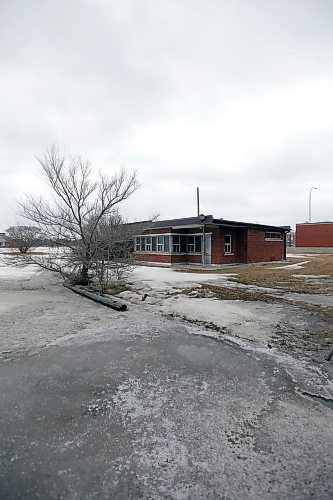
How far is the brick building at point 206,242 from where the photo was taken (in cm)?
2220

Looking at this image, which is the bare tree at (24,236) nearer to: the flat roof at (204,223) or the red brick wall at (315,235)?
the flat roof at (204,223)

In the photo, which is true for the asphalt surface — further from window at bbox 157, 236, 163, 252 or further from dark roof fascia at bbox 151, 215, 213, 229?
window at bbox 157, 236, 163, 252

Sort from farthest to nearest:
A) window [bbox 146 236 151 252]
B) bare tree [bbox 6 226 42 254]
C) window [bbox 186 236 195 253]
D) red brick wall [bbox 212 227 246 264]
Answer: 1. window [bbox 146 236 151 252]
2. window [bbox 186 236 195 253]
3. red brick wall [bbox 212 227 246 264]
4. bare tree [bbox 6 226 42 254]

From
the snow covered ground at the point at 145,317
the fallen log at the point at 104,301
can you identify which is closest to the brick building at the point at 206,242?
the fallen log at the point at 104,301

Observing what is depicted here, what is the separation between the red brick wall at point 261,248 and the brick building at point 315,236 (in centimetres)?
1922

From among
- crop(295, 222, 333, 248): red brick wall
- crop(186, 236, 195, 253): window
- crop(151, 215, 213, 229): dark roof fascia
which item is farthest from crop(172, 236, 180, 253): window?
crop(295, 222, 333, 248): red brick wall

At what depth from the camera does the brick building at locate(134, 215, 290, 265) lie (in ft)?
72.8

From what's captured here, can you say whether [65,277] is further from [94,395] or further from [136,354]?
[94,395]

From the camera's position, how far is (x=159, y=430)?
9.85ft

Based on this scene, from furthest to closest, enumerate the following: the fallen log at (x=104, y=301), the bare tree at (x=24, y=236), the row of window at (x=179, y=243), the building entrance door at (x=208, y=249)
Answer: the row of window at (x=179, y=243) < the building entrance door at (x=208, y=249) < the bare tree at (x=24, y=236) < the fallen log at (x=104, y=301)

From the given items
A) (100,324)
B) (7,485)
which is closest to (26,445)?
(7,485)

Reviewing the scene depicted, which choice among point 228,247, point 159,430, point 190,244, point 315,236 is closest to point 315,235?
point 315,236

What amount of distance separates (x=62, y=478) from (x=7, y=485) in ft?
1.32

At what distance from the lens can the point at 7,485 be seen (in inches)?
90.4
